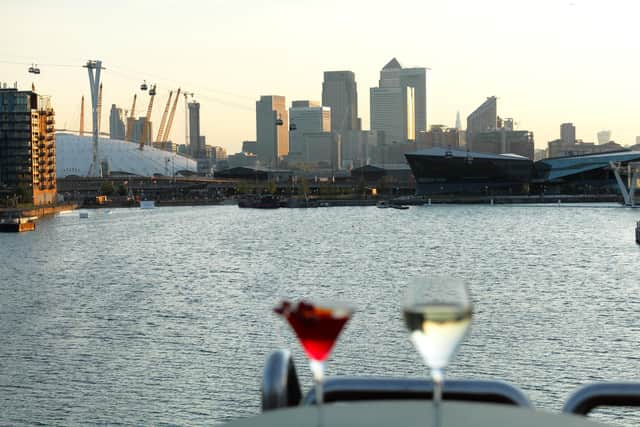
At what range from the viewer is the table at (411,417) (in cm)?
272

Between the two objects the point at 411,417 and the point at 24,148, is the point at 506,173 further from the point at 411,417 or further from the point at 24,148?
the point at 411,417

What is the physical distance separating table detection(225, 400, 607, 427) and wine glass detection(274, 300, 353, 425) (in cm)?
36

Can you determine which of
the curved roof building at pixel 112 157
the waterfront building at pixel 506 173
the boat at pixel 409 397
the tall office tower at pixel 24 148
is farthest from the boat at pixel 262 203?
the boat at pixel 409 397

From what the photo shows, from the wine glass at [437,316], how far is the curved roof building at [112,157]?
546ft

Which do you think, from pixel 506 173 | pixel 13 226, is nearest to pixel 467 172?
pixel 506 173

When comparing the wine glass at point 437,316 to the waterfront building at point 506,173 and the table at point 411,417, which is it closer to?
the table at point 411,417

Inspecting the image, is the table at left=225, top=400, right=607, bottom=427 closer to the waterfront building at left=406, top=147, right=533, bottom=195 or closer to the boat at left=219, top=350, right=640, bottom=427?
the boat at left=219, top=350, right=640, bottom=427

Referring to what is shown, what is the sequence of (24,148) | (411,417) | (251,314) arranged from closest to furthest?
(411,417)
(251,314)
(24,148)

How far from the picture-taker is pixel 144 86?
157 m

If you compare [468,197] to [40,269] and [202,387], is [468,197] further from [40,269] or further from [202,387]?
[202,387]

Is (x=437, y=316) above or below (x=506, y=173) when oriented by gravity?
below

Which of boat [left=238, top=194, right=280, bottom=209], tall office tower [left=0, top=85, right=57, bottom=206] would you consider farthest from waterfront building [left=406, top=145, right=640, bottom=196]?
tall office tower [left=0, top=85, right=57, bottom=206]

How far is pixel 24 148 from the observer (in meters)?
117

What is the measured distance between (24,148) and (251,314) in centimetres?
9355
